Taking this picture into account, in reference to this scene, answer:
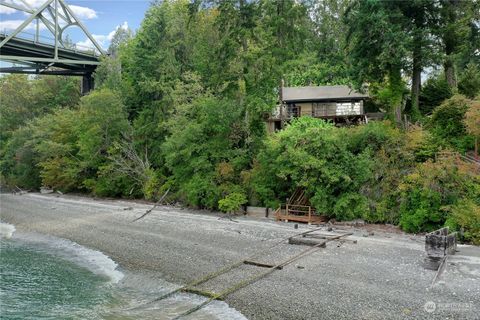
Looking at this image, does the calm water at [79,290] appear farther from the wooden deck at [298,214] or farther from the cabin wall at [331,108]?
the cabin wall at [331,108]

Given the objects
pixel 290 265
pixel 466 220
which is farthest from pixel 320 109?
pixel 290 265

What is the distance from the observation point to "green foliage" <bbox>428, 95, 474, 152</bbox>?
75.3ft

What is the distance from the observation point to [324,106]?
3503cm

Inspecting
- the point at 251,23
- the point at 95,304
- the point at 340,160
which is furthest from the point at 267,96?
the point at 95,304

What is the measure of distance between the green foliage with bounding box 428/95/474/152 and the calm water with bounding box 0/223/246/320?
1777cm

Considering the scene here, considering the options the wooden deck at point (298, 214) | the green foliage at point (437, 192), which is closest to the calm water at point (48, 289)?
the wooden deck at point (298, 214)

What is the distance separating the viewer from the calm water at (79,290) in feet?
41.0

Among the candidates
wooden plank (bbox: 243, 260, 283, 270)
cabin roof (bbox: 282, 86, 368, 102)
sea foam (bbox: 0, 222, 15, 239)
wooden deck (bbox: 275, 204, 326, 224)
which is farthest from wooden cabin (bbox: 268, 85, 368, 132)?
sea foam (bbox: 0, 222, 15, 239)

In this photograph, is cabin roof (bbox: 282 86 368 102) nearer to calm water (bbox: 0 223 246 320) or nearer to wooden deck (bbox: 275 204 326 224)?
wooden deck (bbox: 275 204 326 224)

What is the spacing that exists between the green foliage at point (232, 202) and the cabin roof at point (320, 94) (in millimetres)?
11979

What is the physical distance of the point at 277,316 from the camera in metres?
11.4

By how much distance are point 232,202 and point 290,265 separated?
1158cm

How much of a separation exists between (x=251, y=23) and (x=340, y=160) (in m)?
12.6

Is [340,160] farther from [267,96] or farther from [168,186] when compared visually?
[168,186]
